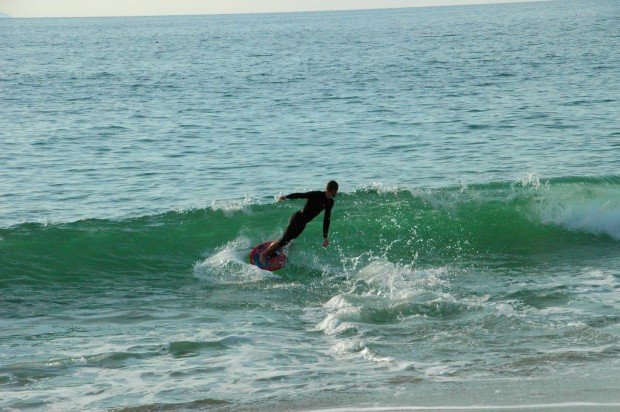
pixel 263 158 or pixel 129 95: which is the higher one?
pixel 129 95

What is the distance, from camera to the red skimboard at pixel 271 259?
623 inches

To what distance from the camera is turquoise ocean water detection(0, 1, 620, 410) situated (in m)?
10.2

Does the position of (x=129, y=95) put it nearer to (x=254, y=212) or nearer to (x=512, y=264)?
(x=254, y=212)

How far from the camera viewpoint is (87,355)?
1127 centimetres

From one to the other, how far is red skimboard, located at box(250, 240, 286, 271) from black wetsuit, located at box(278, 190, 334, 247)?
30cm

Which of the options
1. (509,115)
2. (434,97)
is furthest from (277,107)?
(509,115)

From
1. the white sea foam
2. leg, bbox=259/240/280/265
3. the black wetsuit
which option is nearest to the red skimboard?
leg, bbox=259/240/280/265

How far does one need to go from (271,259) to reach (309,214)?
1199 millimetres

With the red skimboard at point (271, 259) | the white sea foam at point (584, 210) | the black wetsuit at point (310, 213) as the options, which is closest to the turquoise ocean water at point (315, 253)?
the white sea foam at point (584, 210)

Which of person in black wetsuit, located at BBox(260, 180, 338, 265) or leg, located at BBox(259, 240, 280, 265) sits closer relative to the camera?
person in black wetsuit, located at BBox(260, 180, 338, 265)

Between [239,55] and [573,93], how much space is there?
39704 millimetres

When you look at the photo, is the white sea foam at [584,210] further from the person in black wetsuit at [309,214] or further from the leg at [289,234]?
the leg at [289,234]

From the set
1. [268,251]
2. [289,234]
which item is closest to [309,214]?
[289,234]

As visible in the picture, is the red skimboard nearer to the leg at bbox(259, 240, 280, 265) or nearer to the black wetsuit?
the leg at bbox(259, 240, 280, 265)
